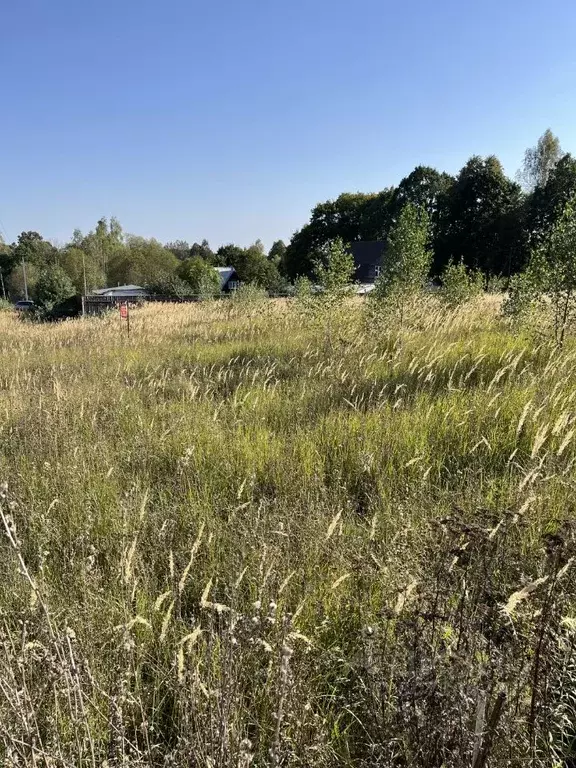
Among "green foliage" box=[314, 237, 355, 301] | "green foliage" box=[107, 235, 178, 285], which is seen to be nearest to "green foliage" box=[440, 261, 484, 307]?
"green foliage" box=[314, 237, 355, 301]

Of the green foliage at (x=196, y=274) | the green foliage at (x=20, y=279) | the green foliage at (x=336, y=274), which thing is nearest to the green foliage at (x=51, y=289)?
the green foliage at (x=196, y=274)

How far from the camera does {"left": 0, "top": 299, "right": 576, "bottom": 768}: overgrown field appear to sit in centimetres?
128

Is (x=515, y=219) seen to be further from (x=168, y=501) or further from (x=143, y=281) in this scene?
(x=143, y=281)

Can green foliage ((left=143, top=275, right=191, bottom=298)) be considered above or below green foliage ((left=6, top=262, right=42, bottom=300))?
below

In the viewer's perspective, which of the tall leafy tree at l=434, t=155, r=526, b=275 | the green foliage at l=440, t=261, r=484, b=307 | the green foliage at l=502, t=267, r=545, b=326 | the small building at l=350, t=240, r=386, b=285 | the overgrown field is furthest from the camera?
the small building at l=350, t=240, r=386, b=285

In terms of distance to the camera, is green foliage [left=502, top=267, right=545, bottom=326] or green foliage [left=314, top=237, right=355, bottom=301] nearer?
green foliage [left=502, top=267, right=545, bottom=326]

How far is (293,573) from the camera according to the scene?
158 cm

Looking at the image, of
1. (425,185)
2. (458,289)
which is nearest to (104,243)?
(425,185)

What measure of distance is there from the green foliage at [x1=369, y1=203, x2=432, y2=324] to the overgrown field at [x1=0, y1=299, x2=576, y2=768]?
139 inches

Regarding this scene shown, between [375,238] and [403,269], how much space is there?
185ft

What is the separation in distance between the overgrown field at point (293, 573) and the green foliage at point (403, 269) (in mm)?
3542

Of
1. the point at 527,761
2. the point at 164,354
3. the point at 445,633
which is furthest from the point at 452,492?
the point at 164,354

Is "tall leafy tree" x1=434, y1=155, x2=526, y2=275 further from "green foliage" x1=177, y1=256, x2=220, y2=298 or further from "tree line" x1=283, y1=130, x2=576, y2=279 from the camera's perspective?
"green foliage" x1=177, y1=256, x2=220, y2=298

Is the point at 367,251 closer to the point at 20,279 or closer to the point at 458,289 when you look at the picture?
the point at 458,289
